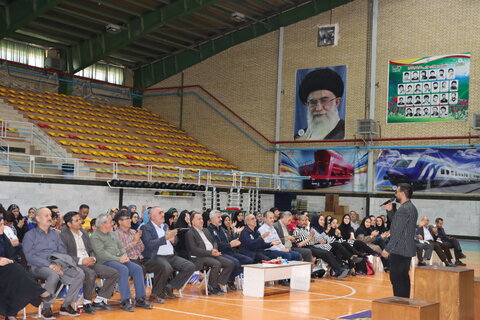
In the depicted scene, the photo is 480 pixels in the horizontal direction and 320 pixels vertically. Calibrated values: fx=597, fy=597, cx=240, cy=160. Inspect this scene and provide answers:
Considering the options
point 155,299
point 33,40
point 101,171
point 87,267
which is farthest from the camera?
point 33,40

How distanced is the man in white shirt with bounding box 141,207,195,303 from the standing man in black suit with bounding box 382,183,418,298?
3.68 metres

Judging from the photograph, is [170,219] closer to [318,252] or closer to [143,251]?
[143,251]

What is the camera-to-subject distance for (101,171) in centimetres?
2083

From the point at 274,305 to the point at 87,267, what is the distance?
3.15 metres

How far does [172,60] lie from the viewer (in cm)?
3109

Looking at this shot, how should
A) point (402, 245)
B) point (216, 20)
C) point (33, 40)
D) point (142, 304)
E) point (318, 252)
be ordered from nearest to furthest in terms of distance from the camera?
point (402, 245) → point (142, 304) → point (318, 252) → point (33, 40) → point (216, 20)

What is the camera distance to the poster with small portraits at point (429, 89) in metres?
23.4

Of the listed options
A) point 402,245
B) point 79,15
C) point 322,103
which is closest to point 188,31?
point 79,15

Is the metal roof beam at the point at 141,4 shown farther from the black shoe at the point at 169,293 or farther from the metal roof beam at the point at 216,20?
the black shoe at the point at 169,293

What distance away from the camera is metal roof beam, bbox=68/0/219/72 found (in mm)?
24153

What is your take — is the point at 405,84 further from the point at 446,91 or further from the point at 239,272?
the point at 239,272

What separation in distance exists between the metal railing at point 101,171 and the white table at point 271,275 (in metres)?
9.17

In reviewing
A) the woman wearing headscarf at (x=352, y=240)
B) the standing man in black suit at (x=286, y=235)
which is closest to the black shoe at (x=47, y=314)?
the standing man in black suit at (x=286, y=235)

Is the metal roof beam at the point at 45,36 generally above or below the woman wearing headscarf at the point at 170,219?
above
